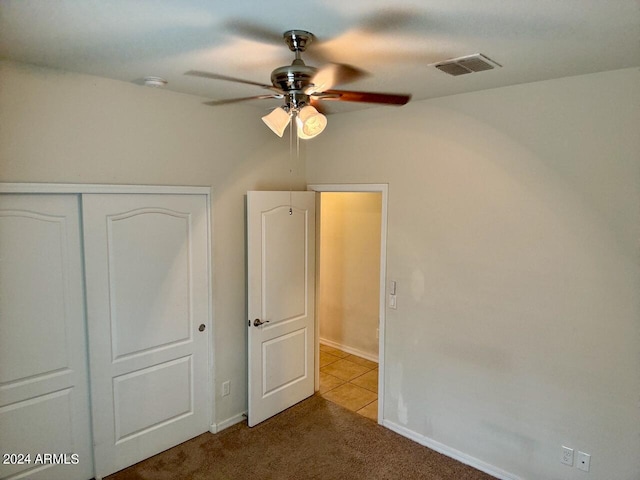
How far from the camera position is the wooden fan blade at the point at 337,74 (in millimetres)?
2378

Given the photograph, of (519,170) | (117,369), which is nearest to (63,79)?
(117,369)

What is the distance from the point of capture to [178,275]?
3225mm

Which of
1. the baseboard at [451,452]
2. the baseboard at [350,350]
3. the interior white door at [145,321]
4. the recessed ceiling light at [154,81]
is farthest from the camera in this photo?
the baseboard at [350,350]

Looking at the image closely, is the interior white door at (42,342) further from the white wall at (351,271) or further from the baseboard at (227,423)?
the white wall at (351,271)

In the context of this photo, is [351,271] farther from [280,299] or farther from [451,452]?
[451,452]

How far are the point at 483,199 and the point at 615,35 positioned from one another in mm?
1236

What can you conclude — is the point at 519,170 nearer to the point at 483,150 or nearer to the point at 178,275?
the point at 483,150

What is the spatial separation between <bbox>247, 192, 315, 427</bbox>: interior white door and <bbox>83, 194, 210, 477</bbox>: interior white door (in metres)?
0.39

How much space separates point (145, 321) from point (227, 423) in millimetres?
1209

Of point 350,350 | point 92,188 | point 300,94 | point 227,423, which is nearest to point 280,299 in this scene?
point 227,423

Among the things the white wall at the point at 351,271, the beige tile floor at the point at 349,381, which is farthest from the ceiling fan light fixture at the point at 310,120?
the white wall at the point at 351,271

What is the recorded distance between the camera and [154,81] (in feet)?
8.96

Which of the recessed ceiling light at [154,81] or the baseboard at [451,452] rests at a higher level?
the recessed ceiling light at [154,81]

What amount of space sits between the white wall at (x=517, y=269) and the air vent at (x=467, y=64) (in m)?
0.50
